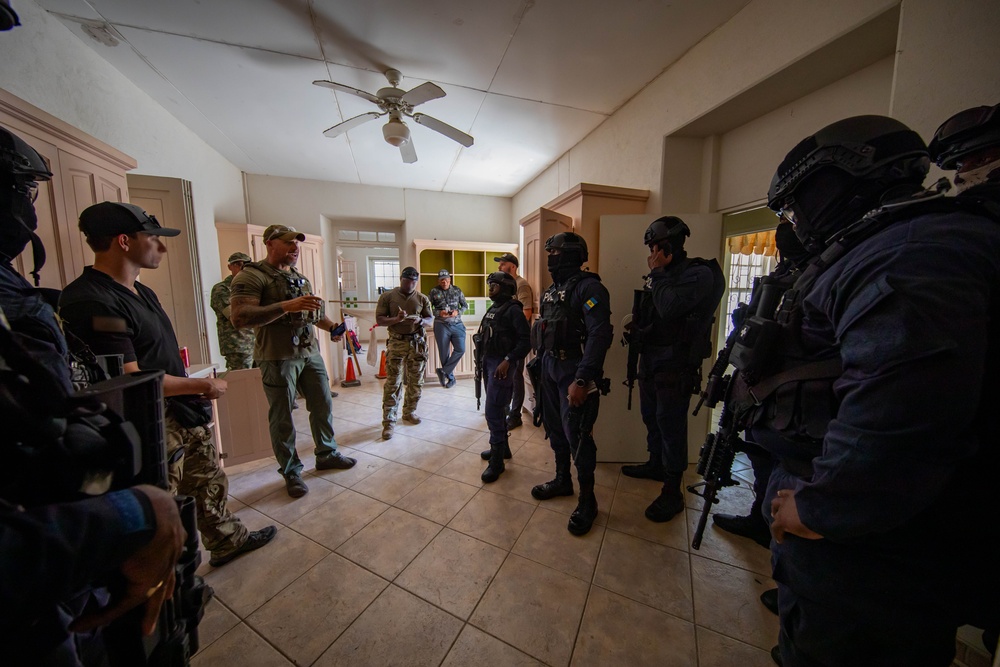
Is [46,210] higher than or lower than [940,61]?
lower

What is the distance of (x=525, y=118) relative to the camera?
3.27 metres

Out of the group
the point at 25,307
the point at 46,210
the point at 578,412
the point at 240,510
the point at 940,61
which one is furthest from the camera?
the point at 240,510

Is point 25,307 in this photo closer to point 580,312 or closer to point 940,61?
point 580,312

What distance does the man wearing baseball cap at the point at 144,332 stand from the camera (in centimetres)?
117

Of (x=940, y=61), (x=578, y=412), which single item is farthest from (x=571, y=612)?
(x=940, y=61)

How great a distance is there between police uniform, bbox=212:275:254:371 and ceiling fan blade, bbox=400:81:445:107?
265cm

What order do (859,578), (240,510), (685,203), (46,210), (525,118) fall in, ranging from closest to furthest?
1. (859,578)
2. (46,210)
3. (240,510)
4. (685,203)
5. (525,118)

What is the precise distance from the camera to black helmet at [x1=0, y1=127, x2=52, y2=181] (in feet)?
2.75

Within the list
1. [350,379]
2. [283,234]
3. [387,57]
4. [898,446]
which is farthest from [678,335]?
[350,379]

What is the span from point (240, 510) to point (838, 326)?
3.00 m

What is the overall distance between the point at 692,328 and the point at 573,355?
741mm

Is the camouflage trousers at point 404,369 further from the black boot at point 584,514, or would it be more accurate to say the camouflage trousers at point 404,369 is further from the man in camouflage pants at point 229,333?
the black boot at point 584,514

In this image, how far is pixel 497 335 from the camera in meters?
2.39

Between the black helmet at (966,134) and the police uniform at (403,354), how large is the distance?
3436 mm
